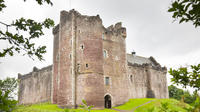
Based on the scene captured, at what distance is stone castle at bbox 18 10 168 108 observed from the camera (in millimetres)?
28966

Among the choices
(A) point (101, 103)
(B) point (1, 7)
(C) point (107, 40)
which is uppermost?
(C) point (107, 40)

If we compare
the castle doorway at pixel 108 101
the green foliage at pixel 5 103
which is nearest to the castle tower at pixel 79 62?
the castle doorway at pixel 108 101

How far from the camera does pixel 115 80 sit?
3388cm

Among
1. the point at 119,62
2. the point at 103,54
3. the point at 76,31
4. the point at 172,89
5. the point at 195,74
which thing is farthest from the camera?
the point at 172,89

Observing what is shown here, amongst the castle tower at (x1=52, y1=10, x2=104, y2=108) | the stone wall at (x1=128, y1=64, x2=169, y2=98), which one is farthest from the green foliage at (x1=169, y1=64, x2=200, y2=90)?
the stone wall at (x1=128, y1=64, x2=169, y2=98)

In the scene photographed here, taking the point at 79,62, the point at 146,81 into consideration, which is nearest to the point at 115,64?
the point at 79,62

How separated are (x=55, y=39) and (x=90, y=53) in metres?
8.98

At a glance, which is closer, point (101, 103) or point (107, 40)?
point (101, 103)

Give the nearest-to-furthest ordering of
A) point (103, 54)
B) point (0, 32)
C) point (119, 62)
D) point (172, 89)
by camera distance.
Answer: point (0, 32) → point (103, 54) → point (119, 62) → point (172, 89)

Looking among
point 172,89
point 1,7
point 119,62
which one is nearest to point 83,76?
point 119,62

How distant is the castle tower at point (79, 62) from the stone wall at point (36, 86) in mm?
8150

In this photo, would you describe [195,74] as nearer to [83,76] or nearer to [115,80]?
[83,76]

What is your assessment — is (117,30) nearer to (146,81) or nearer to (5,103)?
(146,81)

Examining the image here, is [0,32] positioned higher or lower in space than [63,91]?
higher
